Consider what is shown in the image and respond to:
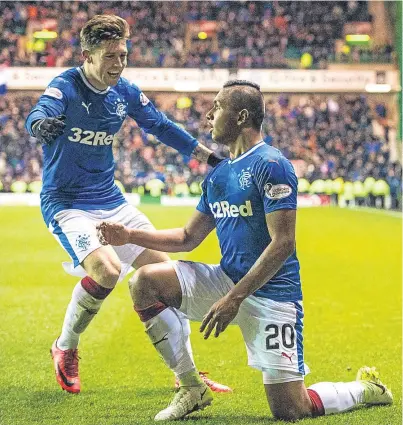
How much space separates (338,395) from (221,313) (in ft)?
3.35

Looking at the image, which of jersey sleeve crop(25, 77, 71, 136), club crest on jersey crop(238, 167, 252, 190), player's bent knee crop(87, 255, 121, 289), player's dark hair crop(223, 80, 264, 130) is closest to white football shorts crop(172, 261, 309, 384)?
club crest on jersey crop(238, 167, 252, 190)

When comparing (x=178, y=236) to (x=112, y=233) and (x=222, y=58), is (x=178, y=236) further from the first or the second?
(x=222, y=58)

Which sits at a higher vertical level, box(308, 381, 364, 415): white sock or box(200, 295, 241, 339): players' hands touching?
box(200, 295, 241, 339): players' hands touching

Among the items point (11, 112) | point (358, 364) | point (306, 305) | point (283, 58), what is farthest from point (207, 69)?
point (358, 364)

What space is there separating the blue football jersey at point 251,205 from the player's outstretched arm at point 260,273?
83 mm

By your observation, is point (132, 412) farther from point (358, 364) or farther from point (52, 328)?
point (52, 328)

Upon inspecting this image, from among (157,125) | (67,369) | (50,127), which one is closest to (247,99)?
(50,127)

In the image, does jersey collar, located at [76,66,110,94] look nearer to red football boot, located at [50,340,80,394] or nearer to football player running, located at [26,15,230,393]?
football player running, located at [26,15,230,393]

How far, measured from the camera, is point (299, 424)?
14.7 ft

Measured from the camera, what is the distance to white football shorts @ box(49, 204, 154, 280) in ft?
17.8

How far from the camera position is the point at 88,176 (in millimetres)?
5789

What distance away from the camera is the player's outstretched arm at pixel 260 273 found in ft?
14.0

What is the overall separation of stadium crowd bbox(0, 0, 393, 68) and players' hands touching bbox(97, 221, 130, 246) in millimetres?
33677

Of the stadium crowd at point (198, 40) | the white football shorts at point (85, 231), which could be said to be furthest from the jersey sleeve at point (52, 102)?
the stadium crowd at point (198, 40)
